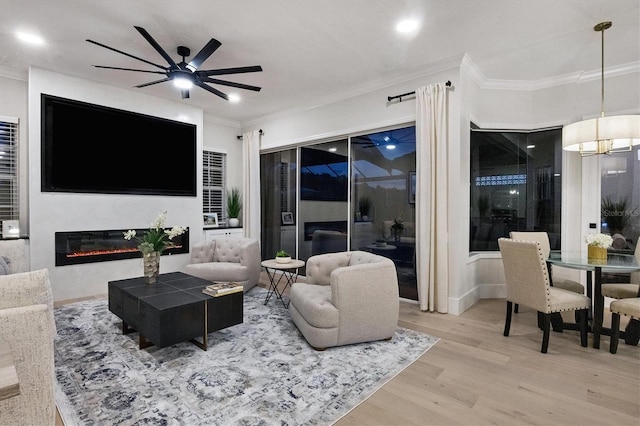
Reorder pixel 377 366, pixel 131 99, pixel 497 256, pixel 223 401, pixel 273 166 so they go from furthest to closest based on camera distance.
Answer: pixel 273 166 < pixel 131 99 < pixel 497 256 < pixel 377 366 < pixel 223 401

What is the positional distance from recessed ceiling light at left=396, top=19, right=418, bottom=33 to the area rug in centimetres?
310

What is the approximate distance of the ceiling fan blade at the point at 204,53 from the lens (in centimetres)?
302

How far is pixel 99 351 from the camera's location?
291 centimetres

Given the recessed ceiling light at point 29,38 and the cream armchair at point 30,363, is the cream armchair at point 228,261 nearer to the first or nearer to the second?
the cream armchair at point 30,363

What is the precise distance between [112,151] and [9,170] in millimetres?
1225

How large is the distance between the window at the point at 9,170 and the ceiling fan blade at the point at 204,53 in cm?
295

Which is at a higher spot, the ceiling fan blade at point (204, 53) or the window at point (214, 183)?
the ceiling fan blade at point (204, 53)

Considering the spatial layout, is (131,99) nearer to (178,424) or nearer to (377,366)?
(178,424)

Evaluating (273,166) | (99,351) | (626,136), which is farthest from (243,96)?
(626,136)

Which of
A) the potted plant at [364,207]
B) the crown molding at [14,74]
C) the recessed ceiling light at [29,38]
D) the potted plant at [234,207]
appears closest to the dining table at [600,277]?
the potted plant at [364,207]

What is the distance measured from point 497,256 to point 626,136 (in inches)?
87.4

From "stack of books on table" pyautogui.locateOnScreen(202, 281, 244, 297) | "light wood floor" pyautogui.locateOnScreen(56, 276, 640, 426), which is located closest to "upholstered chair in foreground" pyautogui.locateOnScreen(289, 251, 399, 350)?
"light wood floor" pyautogui.locateOnScreen(56, 276, 640, 426)

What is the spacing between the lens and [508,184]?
4.89 meters

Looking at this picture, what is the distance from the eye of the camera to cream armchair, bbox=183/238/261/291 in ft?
15.1
